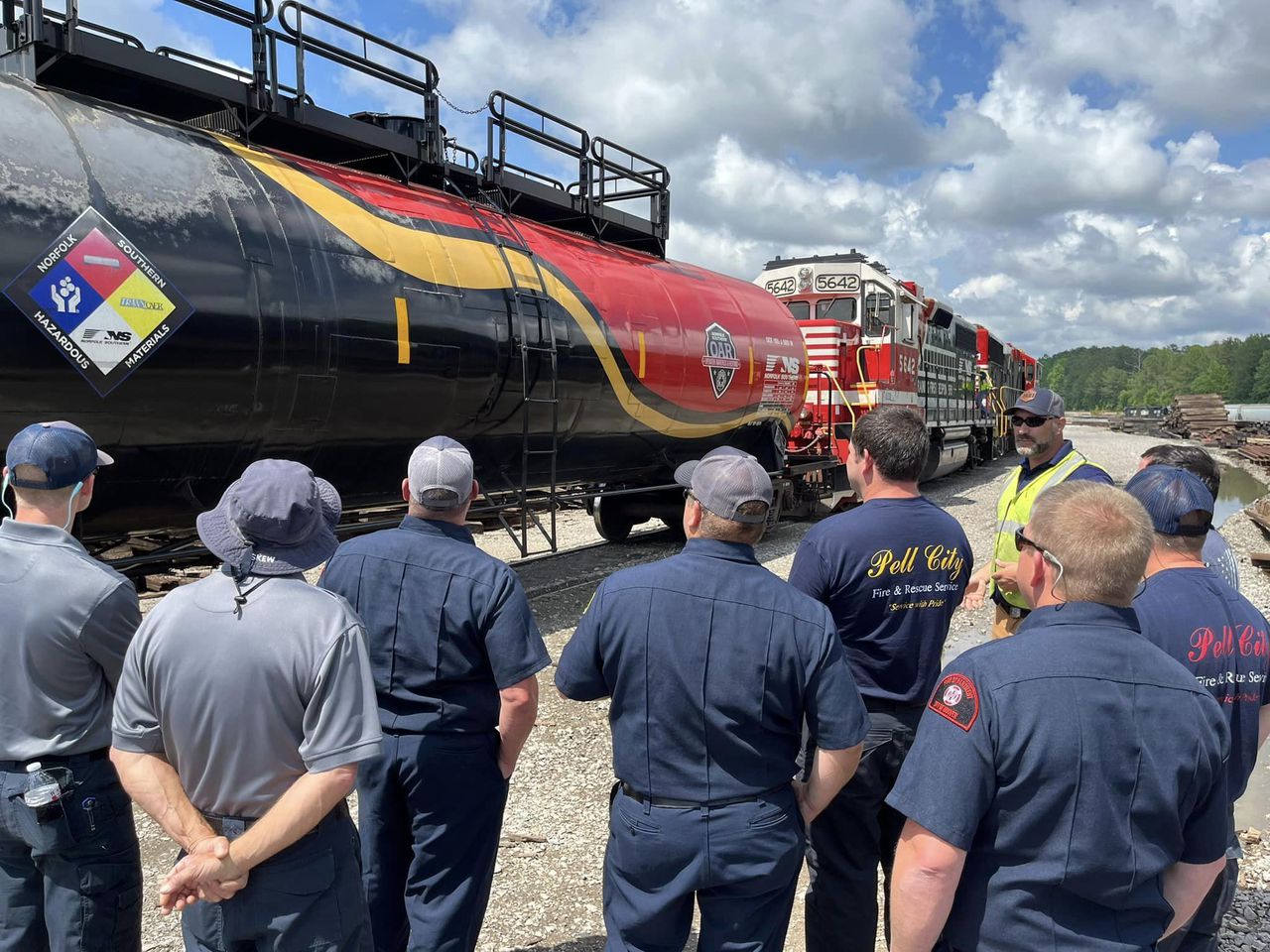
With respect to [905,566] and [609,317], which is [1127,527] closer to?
[905,566]

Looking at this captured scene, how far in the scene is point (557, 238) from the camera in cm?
854

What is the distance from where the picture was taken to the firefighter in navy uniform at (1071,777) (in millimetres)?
1775

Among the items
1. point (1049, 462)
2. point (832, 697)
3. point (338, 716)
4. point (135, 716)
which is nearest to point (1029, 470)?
point (1049, 462)

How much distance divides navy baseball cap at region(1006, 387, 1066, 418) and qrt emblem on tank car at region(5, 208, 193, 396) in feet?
14.9

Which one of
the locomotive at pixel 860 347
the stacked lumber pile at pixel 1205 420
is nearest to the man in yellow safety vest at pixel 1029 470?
the locomotive at pixel 860 347

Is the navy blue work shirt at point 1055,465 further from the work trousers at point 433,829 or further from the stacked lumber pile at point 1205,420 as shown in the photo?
the stacked lumber pile at point 1205,420

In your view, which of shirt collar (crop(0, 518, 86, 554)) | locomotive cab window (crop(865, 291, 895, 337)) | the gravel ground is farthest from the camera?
locomotive cab window (crop(865, 291, 895, 337))

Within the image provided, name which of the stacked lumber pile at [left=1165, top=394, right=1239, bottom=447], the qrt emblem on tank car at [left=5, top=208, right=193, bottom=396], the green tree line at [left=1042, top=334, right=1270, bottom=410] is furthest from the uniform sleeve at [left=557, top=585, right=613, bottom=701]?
the green tree line at [left=1042, top=334, right=1270, bottom=410]

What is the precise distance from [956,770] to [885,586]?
121 centimetres

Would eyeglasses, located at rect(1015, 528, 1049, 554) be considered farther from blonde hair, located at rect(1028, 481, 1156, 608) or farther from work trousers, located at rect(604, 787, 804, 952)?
work trousers, located at rect(604, 787, 804, 952)

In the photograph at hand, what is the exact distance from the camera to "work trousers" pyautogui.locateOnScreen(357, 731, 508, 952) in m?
2.68

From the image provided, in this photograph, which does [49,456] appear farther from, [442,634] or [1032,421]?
[1032,421]

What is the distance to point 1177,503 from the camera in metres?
2.59

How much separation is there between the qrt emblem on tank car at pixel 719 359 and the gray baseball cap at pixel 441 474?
21.8 ft
